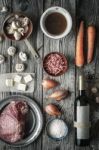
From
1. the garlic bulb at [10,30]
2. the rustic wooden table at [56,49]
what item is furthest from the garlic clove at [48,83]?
the garlic bulb at [10,30]

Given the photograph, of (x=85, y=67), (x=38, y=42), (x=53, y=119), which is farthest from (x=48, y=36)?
(x=53, y=119)

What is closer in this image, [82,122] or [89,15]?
[82,122]

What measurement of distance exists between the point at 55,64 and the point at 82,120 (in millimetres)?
277

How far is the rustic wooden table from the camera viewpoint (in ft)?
6.41

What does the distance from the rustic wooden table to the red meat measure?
0.18ft

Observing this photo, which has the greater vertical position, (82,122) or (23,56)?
(23,56)

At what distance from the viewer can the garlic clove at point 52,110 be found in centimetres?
192

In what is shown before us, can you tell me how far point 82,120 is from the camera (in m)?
1.88

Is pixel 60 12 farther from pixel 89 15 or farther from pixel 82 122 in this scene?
pixel 82 122

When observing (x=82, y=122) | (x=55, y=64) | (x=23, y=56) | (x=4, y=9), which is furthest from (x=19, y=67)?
(x=82, y=122)

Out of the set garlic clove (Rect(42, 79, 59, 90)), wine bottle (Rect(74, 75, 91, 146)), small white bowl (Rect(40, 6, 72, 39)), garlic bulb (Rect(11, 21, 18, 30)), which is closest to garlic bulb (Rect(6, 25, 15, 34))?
garlic bulb (Rect(11, 21, 18, 30))

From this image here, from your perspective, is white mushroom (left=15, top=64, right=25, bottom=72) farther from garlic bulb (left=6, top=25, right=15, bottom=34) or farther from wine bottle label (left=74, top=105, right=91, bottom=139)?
wine bottle label (left=74, top=105, right=91, bottom=139)

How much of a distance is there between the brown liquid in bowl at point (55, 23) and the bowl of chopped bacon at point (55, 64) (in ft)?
0.34

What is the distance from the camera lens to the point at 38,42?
78.0 inches
